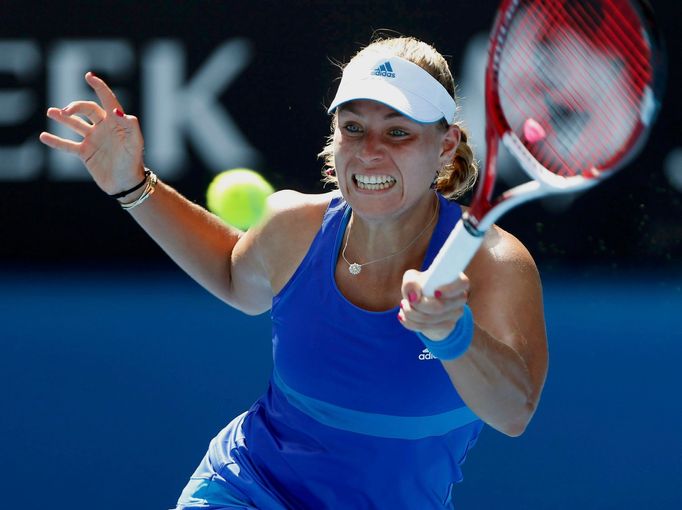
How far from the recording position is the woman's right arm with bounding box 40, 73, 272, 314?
9.57 feet

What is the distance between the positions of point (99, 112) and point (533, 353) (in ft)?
3.59

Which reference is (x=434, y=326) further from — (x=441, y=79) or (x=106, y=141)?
(x=106, y=141)

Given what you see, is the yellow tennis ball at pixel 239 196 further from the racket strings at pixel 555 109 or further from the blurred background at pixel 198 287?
the racket strings at pixel 555 109

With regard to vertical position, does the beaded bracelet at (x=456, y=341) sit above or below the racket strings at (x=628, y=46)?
below

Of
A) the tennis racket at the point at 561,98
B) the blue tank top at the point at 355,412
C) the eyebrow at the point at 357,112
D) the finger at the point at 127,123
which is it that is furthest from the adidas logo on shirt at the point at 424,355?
the finger at the point at 127,123

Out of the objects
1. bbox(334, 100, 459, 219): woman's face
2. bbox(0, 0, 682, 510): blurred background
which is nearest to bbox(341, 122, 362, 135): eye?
bbox(334, 100, 459, 219): woman's face

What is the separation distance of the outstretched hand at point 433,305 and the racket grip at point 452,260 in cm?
1

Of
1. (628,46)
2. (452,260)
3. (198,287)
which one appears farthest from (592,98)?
(198,287)

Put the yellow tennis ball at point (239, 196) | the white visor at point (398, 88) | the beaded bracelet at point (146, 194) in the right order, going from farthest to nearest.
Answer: the yellow tennis ball at point (239, 196) < the beaded bracelet at point (146, 194) < the white visor at point (398, 88)

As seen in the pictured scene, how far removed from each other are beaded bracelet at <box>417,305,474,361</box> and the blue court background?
5.34ft

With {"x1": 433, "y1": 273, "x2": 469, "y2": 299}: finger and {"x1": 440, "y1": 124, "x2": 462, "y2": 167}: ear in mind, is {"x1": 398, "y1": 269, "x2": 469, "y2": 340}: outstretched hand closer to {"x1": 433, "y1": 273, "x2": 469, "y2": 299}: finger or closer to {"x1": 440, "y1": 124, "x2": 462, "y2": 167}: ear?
{"x1": 433, "y1": 273, "x2": 469, "y2": 299}: finger

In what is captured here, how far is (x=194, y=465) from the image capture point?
4.05 metres

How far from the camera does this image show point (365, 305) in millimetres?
2801

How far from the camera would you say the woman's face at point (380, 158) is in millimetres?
2658
